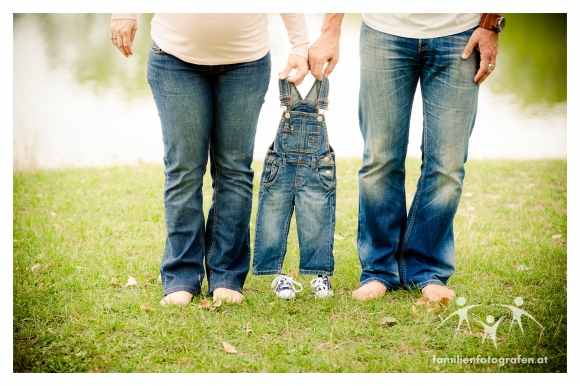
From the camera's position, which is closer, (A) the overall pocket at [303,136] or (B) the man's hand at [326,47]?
(B) the man's hand at [326,47]

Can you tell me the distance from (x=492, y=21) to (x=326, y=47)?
24.8 inches

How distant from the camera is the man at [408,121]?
223cm

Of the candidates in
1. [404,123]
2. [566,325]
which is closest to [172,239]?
[404,123]

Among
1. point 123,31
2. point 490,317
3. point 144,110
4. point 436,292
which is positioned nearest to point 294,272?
point 436,292

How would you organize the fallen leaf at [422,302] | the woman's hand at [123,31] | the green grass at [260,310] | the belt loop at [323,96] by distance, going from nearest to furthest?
the green grass at [260,310] < the woman's hand at [123,31] < the fallen leaf at [422,302] < the belt loop at [323,96]

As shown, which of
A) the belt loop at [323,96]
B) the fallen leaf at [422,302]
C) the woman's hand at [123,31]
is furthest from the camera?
the belt loop at [323,96]

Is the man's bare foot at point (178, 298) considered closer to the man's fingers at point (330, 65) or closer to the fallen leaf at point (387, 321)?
the fallen leaf at point (387, 321)

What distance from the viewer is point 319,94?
2.43m

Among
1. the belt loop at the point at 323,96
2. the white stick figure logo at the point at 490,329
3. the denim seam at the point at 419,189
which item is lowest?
the white stick figure logo at the point at 490,329

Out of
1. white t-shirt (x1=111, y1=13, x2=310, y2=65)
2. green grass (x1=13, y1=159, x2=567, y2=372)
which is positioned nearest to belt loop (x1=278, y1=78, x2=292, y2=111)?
white t-shirt (x1=111, y1=13, x2=310, y2=65)

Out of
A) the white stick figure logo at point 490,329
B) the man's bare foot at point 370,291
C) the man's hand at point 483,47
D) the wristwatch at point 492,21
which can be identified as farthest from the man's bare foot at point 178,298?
the wristwatch at point 492,21

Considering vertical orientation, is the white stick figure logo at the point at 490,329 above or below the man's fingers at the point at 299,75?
below

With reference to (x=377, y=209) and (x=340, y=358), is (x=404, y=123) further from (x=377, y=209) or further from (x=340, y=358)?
(x=340, y=358)

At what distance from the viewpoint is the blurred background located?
4.22 meters
